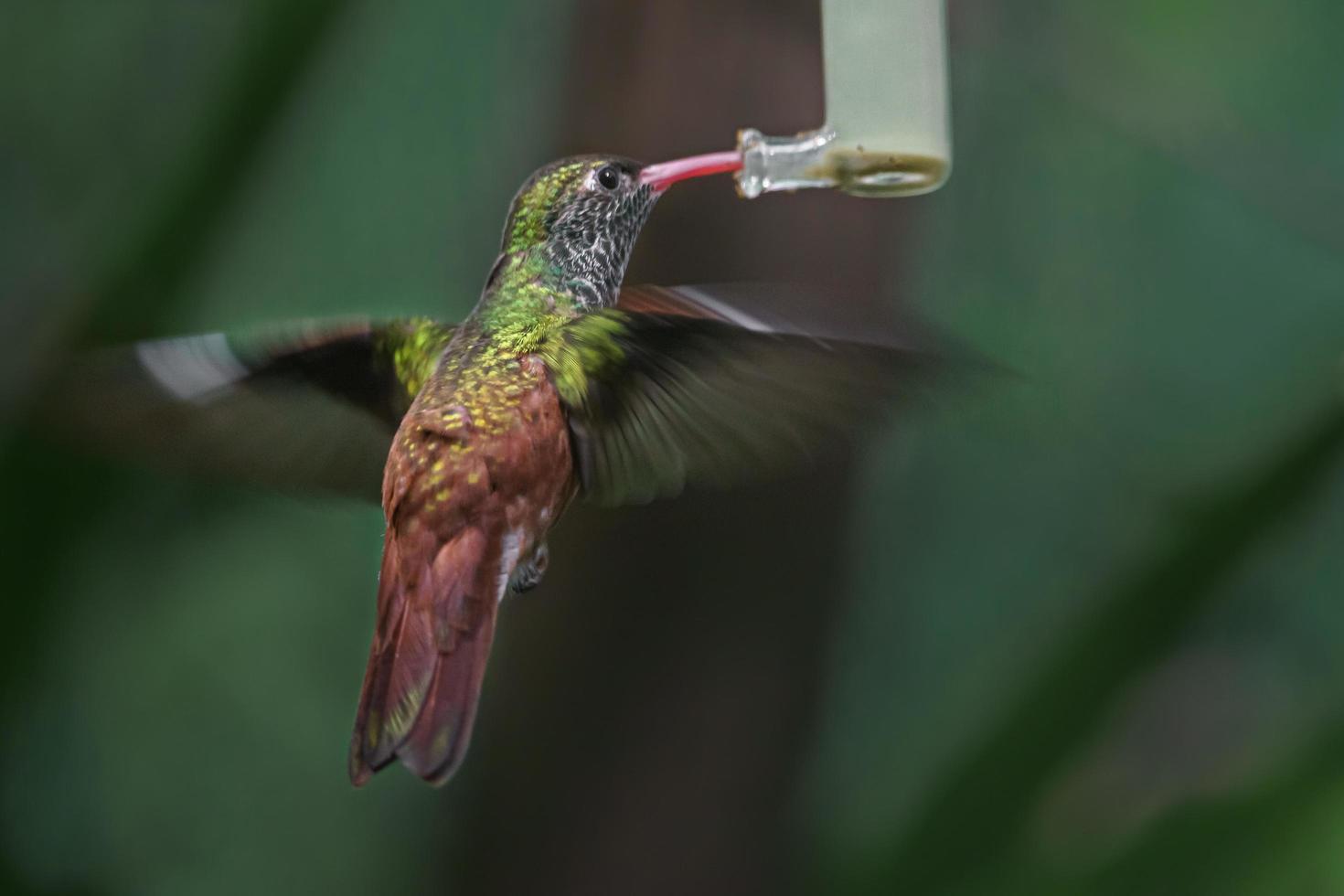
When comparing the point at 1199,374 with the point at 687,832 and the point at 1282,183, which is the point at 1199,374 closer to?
the point at 1282,183

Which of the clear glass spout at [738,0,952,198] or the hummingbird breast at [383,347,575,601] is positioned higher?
the clear glass spout at [738,0,952,198]

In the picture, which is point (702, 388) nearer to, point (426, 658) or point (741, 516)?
point (426, 658)

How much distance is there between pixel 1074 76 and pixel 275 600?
1.83 meters

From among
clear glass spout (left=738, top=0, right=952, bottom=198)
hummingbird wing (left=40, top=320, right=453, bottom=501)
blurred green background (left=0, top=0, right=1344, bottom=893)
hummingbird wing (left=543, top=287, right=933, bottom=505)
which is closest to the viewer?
hummingbird wing (left=543, top=287, right=933, bottom=505)

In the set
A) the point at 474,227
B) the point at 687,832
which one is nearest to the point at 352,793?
the point at 474,227

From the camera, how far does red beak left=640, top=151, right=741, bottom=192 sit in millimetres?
963

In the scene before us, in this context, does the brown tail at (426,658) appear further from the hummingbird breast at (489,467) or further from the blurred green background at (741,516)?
the blurred green background at (741,516)

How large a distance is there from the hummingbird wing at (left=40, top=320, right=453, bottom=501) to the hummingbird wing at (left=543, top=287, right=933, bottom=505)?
0.18 meters

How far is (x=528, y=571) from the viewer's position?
3.29 feet

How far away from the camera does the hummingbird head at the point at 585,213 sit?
42.7 inches

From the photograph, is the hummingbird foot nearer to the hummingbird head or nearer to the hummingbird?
the hummingbird

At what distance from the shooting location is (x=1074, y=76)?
270cm

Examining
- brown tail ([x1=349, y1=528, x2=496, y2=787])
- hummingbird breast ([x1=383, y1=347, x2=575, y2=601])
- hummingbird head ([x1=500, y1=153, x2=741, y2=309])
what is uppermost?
hummingbird head ([x1=500, y1=153, x2=741, y2=309])

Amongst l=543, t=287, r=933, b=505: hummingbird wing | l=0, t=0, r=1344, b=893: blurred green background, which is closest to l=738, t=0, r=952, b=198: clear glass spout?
l=543, t=287, r=933, b=505: hummingbird wing
